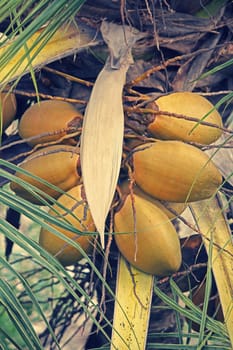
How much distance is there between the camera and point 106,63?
126 centimetres

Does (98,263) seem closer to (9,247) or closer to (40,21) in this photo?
(9,247)

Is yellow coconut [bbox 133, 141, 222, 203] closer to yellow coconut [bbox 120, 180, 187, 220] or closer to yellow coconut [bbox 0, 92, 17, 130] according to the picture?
yellow coconut [bbox 120, 180, 187, 220]

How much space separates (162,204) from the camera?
1.22m

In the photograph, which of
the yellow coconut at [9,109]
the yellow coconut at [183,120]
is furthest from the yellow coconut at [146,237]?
the yellow coconut at [9,109]

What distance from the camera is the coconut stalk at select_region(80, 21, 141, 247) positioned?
41.4 inches

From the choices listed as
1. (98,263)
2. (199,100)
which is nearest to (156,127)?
(199,100)

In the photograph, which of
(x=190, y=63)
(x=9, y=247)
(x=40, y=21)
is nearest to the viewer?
(x=40, y=21)

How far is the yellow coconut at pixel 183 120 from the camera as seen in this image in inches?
47.9

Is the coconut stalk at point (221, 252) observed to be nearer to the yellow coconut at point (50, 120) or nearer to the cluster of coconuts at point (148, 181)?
the cluster of coconuts at point (148, 181)

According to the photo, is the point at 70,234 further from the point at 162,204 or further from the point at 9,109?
the point at 9,109

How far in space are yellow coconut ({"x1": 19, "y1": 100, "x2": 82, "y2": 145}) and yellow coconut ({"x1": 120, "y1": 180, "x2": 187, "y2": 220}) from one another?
0.12 metres

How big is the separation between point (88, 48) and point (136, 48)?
0.08 metres

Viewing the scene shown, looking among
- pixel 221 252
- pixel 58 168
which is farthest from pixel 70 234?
pixel 221 252

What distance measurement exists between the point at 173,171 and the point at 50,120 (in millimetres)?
226
